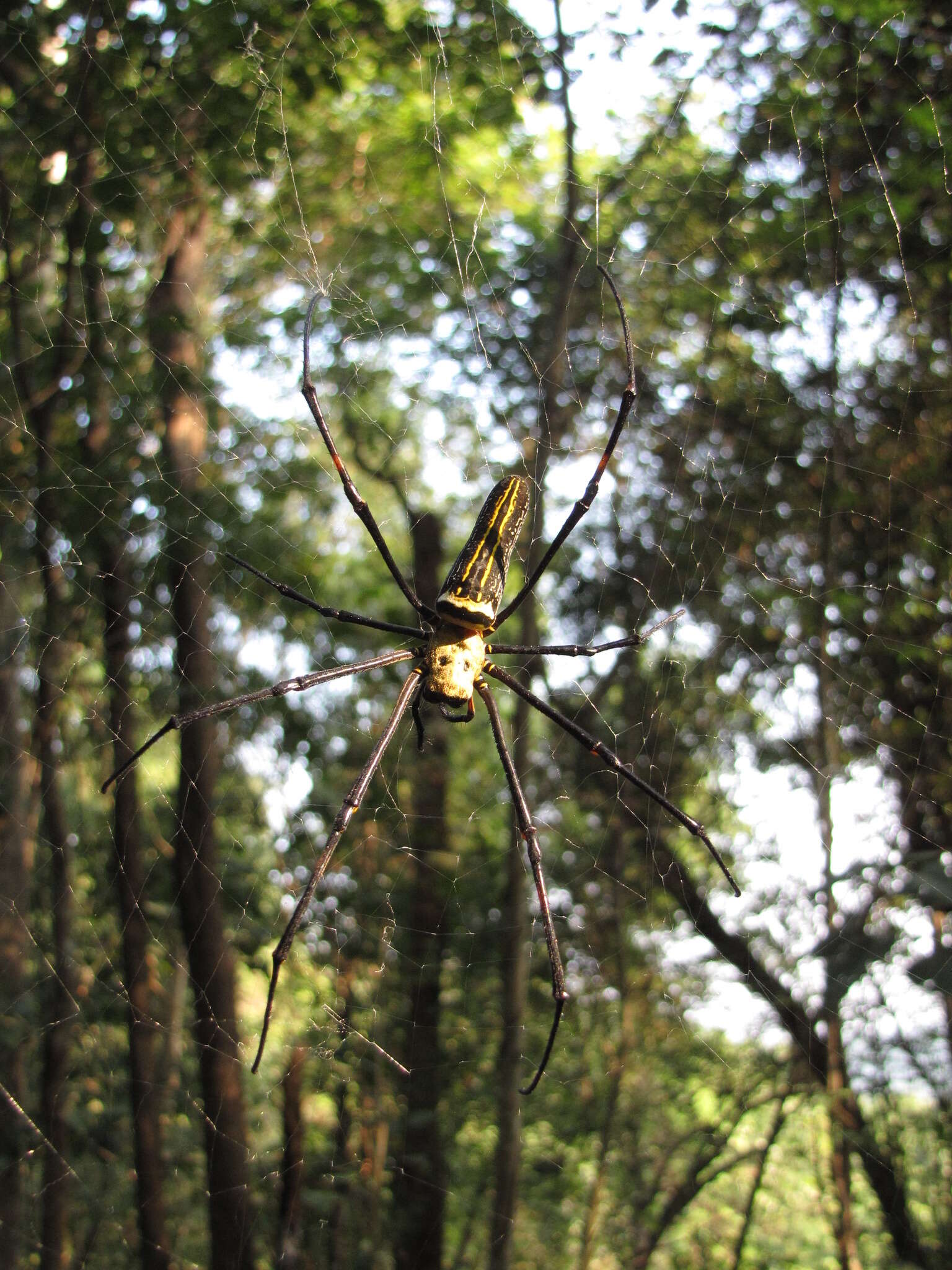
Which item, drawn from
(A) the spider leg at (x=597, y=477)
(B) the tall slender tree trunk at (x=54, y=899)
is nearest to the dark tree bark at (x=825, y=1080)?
(A) the spider leg at (x=597, y=477)

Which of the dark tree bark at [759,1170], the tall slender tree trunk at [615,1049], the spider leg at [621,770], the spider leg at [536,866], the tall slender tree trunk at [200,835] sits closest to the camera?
the spider leg at [536,866]

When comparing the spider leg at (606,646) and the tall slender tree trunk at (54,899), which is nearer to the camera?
the spider leg at (606,646)

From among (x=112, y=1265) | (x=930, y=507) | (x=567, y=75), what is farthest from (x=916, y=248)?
(x=112, y=1265)

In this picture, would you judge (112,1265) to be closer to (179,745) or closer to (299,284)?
(179,745)

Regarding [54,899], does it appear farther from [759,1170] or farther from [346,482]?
[759,1170]

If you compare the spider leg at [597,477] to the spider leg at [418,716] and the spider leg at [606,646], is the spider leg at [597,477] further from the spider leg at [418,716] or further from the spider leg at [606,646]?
the spider leg at [418,716]

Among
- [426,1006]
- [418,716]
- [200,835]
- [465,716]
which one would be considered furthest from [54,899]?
[465,716]

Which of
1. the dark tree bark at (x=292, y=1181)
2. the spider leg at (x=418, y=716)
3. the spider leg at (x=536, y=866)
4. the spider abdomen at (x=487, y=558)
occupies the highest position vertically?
the spider abdomen at (x=487, y=558)
